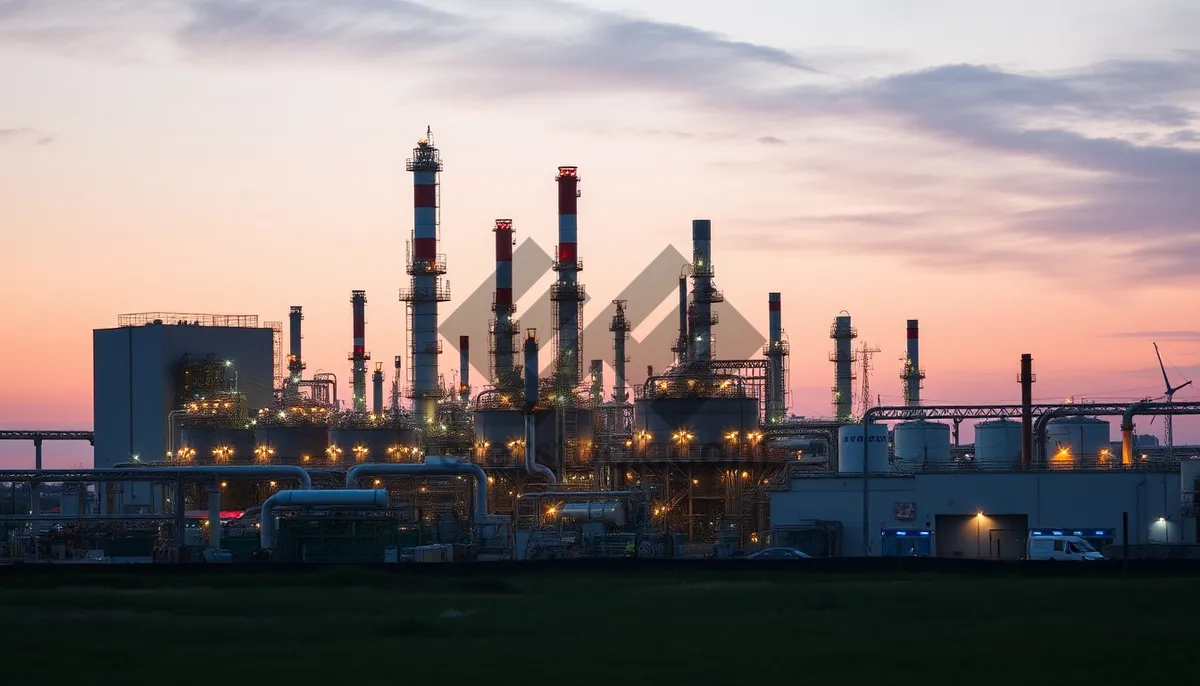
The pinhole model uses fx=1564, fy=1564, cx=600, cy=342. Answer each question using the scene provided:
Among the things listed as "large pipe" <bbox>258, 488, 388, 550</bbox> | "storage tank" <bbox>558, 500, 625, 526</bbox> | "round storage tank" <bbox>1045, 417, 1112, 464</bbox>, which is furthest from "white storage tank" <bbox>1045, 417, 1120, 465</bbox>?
"large pipe" <bbox>258, 488, 388, 550</bbox>

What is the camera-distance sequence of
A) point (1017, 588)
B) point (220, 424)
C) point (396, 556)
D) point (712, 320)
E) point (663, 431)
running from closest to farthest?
point (1017, 588)
point (396, 556)
point (663, 431)
point (712, 320)
point (220, 424)

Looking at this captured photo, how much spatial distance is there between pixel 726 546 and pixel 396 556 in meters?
13.7

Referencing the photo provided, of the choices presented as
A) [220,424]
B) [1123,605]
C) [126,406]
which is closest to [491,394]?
[220,424]

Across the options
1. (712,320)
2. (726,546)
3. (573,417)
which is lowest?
(726,546)

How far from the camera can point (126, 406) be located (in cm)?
9250

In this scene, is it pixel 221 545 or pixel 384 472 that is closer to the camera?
pixel 221 545

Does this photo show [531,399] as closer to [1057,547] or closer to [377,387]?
[1057,547]

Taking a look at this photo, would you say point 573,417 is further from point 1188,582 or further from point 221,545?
point 1188,582

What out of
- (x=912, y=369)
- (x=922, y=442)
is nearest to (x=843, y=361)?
(x=912, y=369)

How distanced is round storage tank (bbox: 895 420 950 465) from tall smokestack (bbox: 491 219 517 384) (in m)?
21.2

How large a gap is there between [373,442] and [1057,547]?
46.5 m

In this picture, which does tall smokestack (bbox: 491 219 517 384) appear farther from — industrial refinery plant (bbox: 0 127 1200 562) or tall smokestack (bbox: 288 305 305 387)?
tall smokestack (bbox: 288 305 305 387)

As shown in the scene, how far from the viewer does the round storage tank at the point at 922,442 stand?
270ft

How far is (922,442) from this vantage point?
82625 mm
